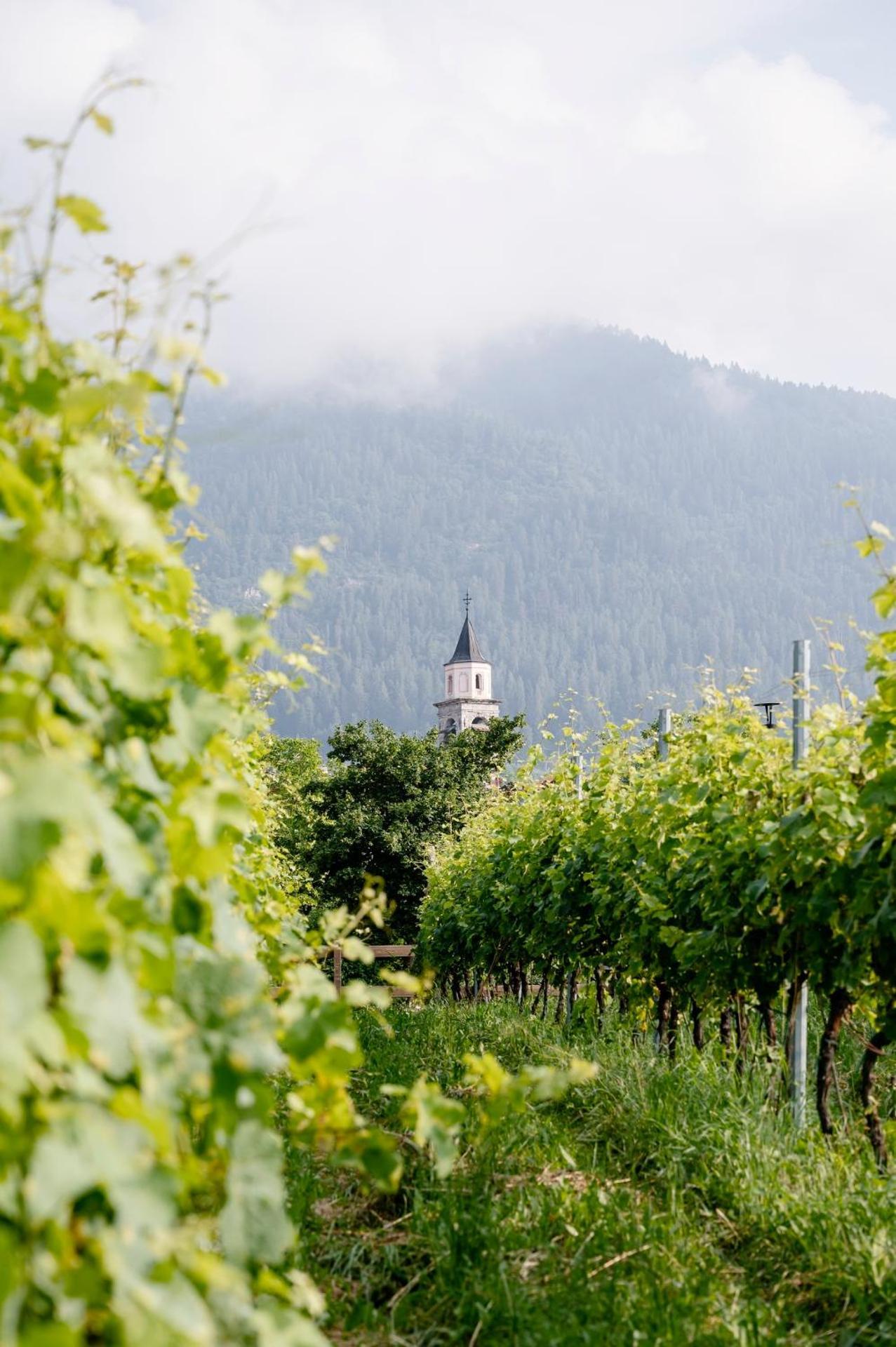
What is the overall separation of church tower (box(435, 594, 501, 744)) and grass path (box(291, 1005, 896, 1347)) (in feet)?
283

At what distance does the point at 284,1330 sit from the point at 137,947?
0.57 metres

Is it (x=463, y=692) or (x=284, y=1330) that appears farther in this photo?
(x=463, y=692)

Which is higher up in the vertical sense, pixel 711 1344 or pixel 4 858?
pixel 4 858

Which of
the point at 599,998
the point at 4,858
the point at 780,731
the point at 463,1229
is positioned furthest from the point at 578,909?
the point at 4,858

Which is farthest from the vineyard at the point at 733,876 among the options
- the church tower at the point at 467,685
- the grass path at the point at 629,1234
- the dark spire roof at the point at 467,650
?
the dark spire roof at the point at 467,650

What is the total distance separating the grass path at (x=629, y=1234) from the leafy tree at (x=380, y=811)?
2697 cm

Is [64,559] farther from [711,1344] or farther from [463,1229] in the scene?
[463,1229]

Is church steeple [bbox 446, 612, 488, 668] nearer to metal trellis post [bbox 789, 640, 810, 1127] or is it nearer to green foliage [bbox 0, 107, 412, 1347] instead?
metal trellis post [bbox 789, 640, 810, 1127]

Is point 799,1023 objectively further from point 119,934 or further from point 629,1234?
point 119,934

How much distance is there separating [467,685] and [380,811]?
63.1m

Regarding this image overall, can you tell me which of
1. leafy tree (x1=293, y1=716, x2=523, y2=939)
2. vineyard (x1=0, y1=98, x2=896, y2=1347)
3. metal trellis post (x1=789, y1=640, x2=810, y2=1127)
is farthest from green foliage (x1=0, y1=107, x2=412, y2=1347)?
leafy tree (x1=293, y1=716, x2=523, y2=939)

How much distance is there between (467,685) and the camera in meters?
96.6

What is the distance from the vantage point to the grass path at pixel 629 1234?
11.0ft

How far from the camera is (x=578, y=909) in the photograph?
8.55 metres
